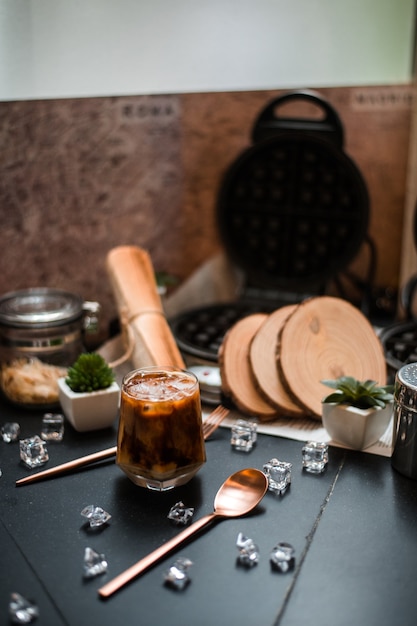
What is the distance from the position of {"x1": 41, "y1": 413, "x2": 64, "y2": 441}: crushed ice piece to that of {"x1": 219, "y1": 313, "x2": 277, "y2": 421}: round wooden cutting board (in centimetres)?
37

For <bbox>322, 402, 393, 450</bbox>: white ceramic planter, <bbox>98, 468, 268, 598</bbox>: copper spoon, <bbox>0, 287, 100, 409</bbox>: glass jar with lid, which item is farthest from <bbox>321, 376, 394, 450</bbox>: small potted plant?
<bbox>0, 287, 100, 409</bbox>: glass jar with lid

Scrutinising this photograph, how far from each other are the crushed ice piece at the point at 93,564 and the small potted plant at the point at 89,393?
44cm

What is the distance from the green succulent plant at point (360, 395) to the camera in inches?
54.5

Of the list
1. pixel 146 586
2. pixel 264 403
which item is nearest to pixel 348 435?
pixel 264 403

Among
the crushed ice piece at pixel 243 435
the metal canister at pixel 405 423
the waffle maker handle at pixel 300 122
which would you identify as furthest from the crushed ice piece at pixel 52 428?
the waffle maker handle at pixel 300 122

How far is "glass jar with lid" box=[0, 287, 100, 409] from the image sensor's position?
5.11ft

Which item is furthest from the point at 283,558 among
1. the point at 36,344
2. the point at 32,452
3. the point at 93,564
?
the point at 36,344

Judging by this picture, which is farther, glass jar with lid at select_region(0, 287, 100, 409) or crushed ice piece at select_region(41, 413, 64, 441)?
glass jar with lid at select_region(0, 287, 100, 409)

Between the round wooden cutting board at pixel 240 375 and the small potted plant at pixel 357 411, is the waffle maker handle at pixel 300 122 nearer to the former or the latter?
the round wooden cutting board at pixel 240 375

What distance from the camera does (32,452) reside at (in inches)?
53.1

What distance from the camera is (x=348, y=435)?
141 cm

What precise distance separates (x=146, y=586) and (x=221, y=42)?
63.3 inches

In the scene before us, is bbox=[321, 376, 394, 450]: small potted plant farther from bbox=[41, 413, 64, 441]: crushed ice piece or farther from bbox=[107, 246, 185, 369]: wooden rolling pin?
bbox=[41, 413, 64, 441]: crushed ice piece

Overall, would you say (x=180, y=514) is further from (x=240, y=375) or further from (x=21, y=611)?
(x=240, y=375)
